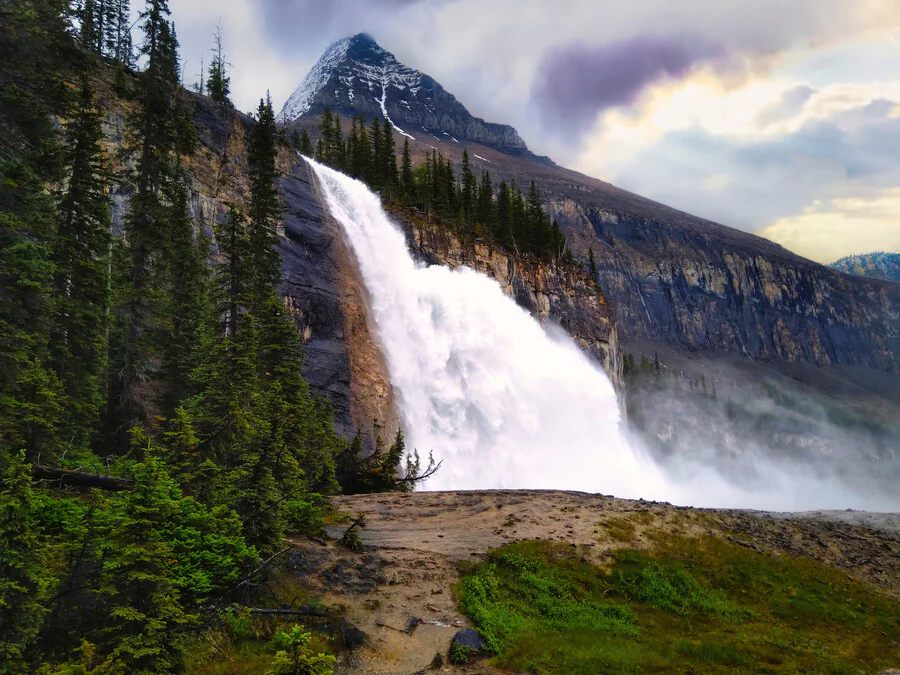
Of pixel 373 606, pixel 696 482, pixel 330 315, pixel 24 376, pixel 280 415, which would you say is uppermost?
pixel 330 315

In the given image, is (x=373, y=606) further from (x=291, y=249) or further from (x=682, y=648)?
(x=291, y=249)

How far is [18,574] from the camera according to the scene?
734cm

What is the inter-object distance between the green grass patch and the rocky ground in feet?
3.11

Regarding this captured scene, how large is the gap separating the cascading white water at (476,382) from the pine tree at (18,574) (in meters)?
28.0

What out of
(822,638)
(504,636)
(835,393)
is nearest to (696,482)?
(822,638)

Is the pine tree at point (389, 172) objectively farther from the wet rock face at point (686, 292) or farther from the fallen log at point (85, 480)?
the wet rock face at point (686, 292)

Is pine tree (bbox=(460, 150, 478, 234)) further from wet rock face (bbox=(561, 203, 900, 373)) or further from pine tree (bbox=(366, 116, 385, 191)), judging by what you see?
wet rock face (bbox=(561, 203, 900, 373))

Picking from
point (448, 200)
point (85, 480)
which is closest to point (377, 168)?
point (448, 200)

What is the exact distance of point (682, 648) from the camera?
1352 centimetres

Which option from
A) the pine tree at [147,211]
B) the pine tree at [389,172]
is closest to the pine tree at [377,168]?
the pine tree at [389,172]

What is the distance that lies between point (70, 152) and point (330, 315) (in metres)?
20.2

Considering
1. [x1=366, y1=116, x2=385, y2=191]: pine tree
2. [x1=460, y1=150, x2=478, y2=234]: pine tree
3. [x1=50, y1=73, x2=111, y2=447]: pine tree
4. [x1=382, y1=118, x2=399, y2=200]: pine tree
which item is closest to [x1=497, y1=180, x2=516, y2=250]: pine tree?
[x1=460, y1=150, x2=478, y2=234]: pine tree

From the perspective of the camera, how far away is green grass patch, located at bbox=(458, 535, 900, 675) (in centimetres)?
1295

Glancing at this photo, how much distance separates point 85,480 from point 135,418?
5627mm
